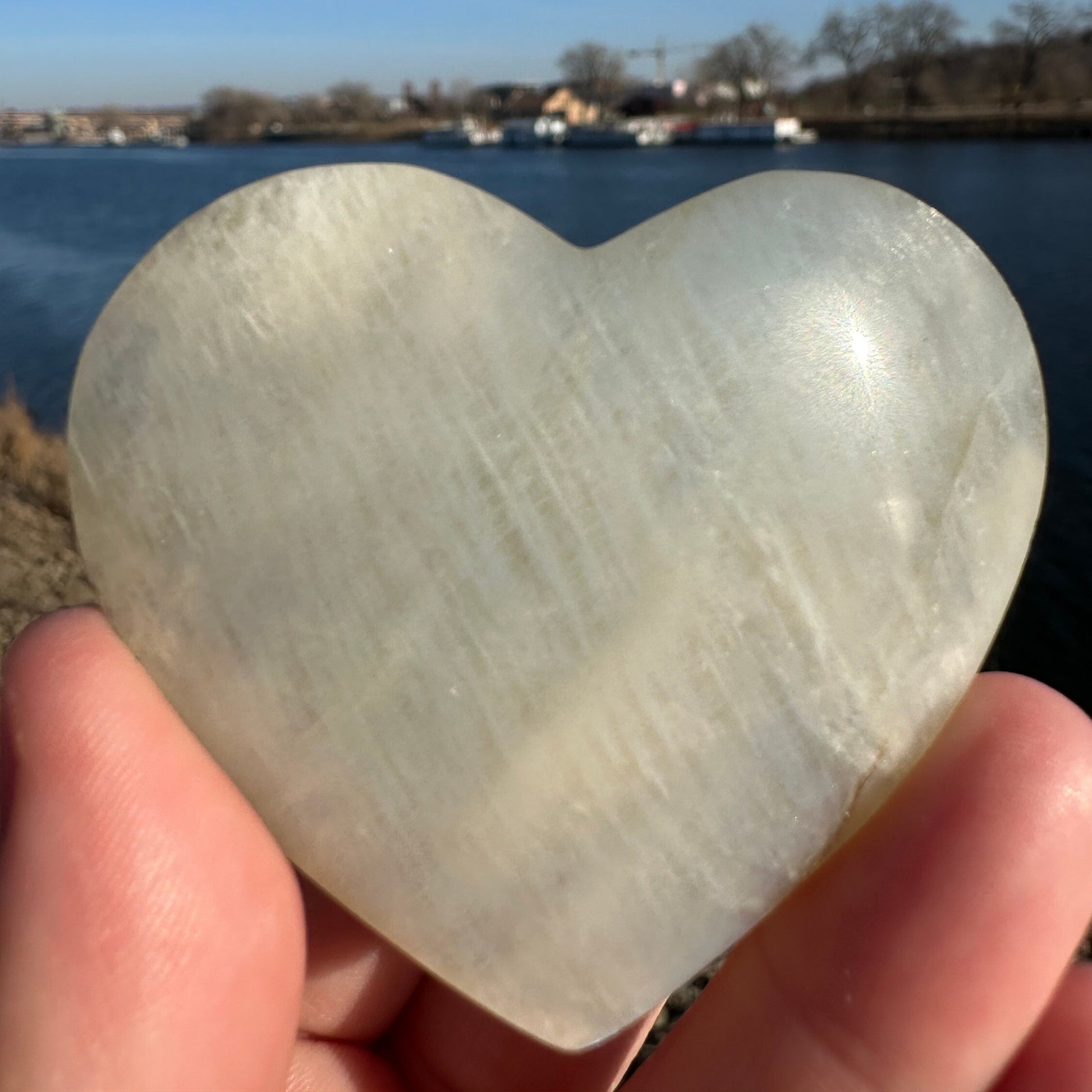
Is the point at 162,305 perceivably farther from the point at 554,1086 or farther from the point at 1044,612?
the point at 1044,612

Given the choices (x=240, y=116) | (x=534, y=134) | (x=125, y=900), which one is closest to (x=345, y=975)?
(x=125, y=900)

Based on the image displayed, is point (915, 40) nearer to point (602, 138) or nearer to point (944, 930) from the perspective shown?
point (602, 138)

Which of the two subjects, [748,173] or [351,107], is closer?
[748,173]

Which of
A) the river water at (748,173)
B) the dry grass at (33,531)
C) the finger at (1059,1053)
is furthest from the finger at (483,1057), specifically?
the river water at (748,173)

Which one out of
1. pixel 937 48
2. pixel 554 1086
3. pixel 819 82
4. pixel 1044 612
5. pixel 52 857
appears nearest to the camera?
pixel 52 857

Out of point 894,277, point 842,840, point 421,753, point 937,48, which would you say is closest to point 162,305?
point 421,753

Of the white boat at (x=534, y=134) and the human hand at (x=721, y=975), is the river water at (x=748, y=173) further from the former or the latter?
the white boat at (x=534, y=134)
